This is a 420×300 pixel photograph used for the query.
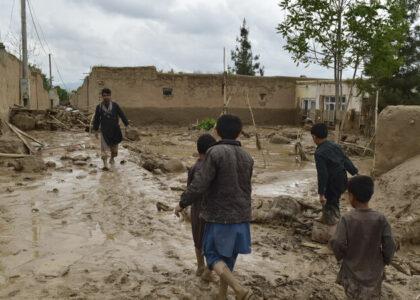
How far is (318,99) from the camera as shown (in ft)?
80.8

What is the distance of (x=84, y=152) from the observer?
1115 centimetres

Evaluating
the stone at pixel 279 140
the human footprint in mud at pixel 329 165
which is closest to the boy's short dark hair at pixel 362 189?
the human footprint in mud at pixel 329 165

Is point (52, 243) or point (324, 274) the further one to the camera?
point (52, 243)

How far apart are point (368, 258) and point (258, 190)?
5582 millimetres

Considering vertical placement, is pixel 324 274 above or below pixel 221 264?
below

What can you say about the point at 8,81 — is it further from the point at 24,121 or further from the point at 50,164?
the point at 50,164

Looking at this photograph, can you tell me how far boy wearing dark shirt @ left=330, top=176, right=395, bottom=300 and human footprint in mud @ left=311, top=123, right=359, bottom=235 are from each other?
6.33 ft

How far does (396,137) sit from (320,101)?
17.5 meters

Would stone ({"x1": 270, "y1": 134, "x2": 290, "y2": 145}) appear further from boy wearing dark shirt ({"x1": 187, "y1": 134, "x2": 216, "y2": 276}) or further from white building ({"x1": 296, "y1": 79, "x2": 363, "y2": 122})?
boy wearing dark shirt ({"x1": 187, "y1": 134, "x2": 216, "y2": 276})

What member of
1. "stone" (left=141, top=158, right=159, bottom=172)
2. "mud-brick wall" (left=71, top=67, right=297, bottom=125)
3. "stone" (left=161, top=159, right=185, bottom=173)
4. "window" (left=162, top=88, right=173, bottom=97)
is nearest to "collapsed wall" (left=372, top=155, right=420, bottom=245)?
"stone" (left=161, top=159, right=185, bottom=173)

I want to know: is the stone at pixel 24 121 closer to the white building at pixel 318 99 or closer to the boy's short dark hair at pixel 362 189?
the white building at pixel 318 99

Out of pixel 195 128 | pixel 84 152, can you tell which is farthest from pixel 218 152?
pixel 195 128

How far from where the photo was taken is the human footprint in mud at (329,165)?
16.3 ft

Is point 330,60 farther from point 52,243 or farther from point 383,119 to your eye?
point 52,243
